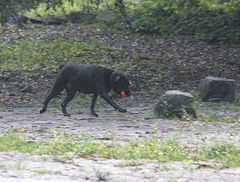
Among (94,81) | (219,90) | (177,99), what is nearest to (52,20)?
(219,90)

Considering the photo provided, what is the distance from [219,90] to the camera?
12656mm

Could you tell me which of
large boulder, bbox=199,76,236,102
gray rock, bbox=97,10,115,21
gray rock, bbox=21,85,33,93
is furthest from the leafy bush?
gray rock, bbox=21,85,33,93

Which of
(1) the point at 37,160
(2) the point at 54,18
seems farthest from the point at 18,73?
(1) the point at 37,160

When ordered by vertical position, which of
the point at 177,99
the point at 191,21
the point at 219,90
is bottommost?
the point at 219,90

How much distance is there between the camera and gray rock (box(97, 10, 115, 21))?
22828mm

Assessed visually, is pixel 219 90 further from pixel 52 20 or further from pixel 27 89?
pixel 52 20

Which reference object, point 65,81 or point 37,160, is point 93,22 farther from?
point 37,160

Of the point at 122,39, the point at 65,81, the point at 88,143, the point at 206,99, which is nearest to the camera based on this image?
the point at 88,143

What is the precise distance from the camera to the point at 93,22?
884 inches

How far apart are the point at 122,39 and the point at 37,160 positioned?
15.4 m

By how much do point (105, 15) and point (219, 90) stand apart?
1177 centimetres

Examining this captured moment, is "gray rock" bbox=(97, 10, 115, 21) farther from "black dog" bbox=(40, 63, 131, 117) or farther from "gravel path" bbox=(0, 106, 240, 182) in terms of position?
"gravel path" bbox=(0, 106, 240, 182)

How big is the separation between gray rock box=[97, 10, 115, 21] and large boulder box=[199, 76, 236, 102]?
11186mm

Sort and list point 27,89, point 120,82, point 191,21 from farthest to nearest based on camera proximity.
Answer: point 191,21, point 27,89, point 120,82
